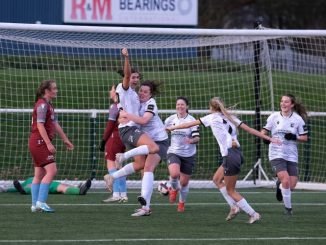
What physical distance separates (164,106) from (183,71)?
209cm

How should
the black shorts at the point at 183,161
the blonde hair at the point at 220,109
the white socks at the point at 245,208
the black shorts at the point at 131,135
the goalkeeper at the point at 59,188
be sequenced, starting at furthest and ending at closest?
the goalkeeper at the point at 59,188 → the black shorts at the point at 183,161 → the black shorts at the point at 131,135 → the blonde hair at the point at 220,109 → the white socks at the point at 245,208

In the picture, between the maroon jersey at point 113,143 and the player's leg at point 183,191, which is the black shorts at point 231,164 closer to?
the player's leg at point 183,191

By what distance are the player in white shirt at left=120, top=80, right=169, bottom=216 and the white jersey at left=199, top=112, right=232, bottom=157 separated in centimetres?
80

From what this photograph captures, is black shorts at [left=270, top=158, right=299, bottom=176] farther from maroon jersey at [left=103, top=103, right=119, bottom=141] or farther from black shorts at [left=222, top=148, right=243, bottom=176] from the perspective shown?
maroon jersey at [left=103, top=103, right=119, bottom=141]

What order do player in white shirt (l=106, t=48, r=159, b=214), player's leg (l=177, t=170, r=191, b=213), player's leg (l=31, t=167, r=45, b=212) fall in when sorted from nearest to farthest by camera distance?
player in white shirt (l=106, t=48, r=159, b=214), player's leg (l=31, t=167, r=45, b=212), player's leg (l=177, t=170, r=191, b=213)

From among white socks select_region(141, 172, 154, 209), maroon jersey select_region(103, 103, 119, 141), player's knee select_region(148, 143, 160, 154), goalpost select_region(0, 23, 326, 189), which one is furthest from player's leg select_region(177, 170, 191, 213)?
goalpost select_region(0, 23, 326, 189)

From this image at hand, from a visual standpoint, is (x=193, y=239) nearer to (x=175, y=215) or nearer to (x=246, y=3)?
(x=175, y=215)

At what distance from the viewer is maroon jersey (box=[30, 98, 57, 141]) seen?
14359mm

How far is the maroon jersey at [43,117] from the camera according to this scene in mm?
14359

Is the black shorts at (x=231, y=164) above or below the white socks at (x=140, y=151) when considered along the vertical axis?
below

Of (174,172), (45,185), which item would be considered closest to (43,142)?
(45,185)

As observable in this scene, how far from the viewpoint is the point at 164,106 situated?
22828 mm

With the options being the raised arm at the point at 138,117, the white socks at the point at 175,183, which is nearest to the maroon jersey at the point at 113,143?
the white socks at the point at 175,183

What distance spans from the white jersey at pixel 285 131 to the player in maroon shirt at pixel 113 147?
2.46m
